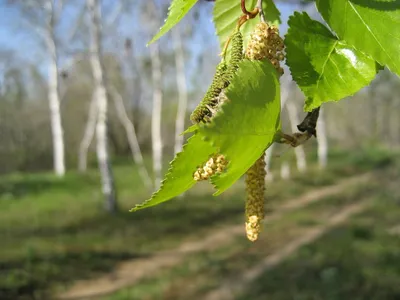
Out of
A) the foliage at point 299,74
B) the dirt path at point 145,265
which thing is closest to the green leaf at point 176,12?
the foliage at point 299,74

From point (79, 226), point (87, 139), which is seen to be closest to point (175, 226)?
point (79, 226)

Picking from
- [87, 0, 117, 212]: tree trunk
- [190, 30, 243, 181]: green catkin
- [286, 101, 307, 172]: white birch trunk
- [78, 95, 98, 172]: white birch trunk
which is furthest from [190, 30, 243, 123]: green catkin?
[286, 101, 307, 172]: white birch trunk

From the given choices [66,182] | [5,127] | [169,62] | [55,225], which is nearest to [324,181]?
[169,62]

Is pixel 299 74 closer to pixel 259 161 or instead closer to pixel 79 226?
pixel 259 161

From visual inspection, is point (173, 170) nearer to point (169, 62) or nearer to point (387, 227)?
point (387, 227)

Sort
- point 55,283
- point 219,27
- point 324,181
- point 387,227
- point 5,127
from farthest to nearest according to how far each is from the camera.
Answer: point 5,127 → point 324,181 → point 387,227 → point 55,283 → point 219,27

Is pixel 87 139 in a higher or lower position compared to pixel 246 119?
higher

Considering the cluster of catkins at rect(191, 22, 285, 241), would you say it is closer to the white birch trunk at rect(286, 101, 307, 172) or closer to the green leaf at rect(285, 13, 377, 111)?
the green leaf at rect(285, 13, 377, 111)
